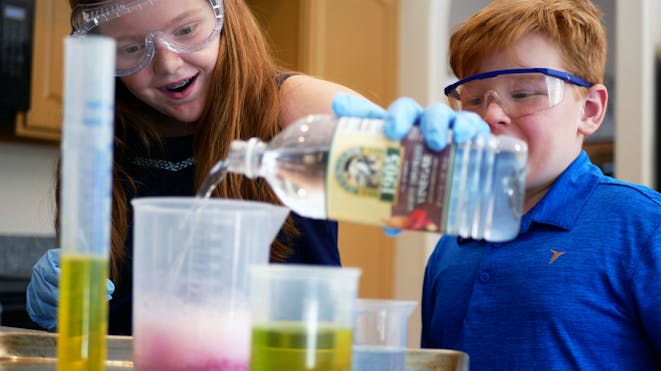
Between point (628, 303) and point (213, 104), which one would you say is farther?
point (213, 104)

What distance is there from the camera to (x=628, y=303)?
1196 mm

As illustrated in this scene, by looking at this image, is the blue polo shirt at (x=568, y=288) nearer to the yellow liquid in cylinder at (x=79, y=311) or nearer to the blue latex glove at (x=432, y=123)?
the blue latex glove at (x=432, y=123)

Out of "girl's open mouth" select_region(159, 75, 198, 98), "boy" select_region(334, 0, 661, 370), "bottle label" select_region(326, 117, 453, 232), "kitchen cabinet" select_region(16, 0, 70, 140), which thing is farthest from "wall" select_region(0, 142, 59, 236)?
"bottle label" select_region(326, 117, 453, 232)

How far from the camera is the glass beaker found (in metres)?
0.72

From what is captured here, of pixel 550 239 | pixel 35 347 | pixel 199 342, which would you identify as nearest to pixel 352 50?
pixel 550 239

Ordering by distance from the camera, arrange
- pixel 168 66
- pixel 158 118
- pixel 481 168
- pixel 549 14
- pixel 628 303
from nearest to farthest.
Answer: pixel 481 168 < pixel 628 303 < pixel 168 66 < pixel 549 14 < pixel 158 118

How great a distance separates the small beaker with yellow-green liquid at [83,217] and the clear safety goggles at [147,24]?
71 centimetres

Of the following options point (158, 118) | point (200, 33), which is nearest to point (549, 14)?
point (200, 33)

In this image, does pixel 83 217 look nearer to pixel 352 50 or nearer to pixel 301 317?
pixel 301 317

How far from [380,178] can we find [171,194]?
0.79 meters

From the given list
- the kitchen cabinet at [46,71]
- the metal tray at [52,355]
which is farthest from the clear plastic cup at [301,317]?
the kitchen cabinet at [46,71]

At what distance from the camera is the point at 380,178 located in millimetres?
747

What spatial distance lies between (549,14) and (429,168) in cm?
77

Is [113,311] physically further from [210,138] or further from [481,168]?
[481,168]
